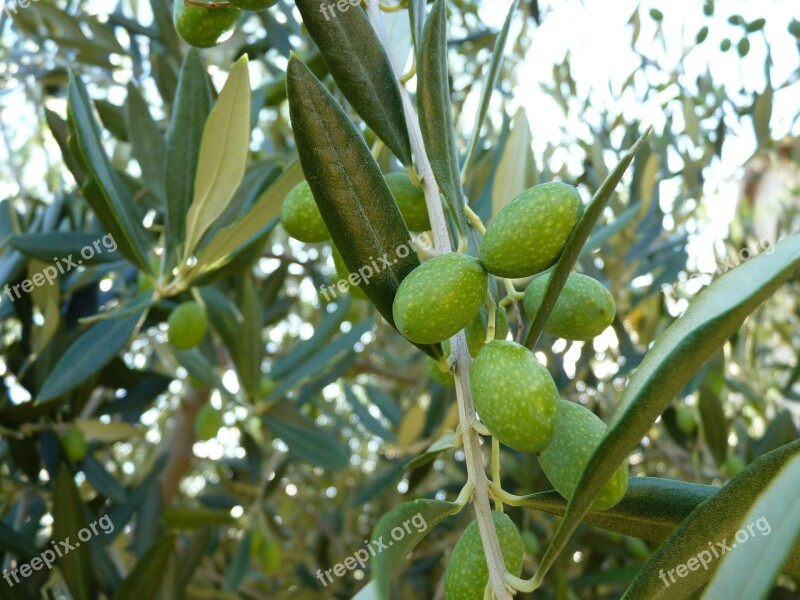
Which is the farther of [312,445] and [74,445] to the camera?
[312,445]

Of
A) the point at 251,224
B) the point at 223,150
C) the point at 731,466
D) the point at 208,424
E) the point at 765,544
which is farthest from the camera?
the point at 731,466

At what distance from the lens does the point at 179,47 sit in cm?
224

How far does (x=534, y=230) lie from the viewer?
74cm

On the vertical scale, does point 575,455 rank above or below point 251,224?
below

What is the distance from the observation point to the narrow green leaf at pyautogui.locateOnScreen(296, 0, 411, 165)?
2.86ft

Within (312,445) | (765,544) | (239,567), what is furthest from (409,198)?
(239,567)

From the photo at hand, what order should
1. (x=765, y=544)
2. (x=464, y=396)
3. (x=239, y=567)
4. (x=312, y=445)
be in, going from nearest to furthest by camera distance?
1. (x=765, y=544)
2. (x=464, y=396)
3. (x=312, y=445)
4. (x=239, y=567)

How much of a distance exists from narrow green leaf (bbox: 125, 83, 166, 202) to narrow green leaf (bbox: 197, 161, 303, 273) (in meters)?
0.33

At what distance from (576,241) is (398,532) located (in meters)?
0.34

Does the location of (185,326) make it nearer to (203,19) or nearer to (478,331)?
(203,19)

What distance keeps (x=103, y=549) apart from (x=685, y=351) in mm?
1581

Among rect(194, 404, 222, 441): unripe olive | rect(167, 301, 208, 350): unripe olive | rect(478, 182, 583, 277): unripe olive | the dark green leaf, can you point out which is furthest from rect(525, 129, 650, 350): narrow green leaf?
rect(194, 404, 222, 441): unripe olive

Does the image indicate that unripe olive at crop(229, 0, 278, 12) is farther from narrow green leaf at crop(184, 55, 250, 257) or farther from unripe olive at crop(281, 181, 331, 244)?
unripe olive at crop(281, 181, 331, 244)

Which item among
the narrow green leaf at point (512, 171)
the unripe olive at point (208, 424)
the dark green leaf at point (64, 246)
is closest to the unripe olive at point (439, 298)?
the narrow green leaf at point (512, 171)
